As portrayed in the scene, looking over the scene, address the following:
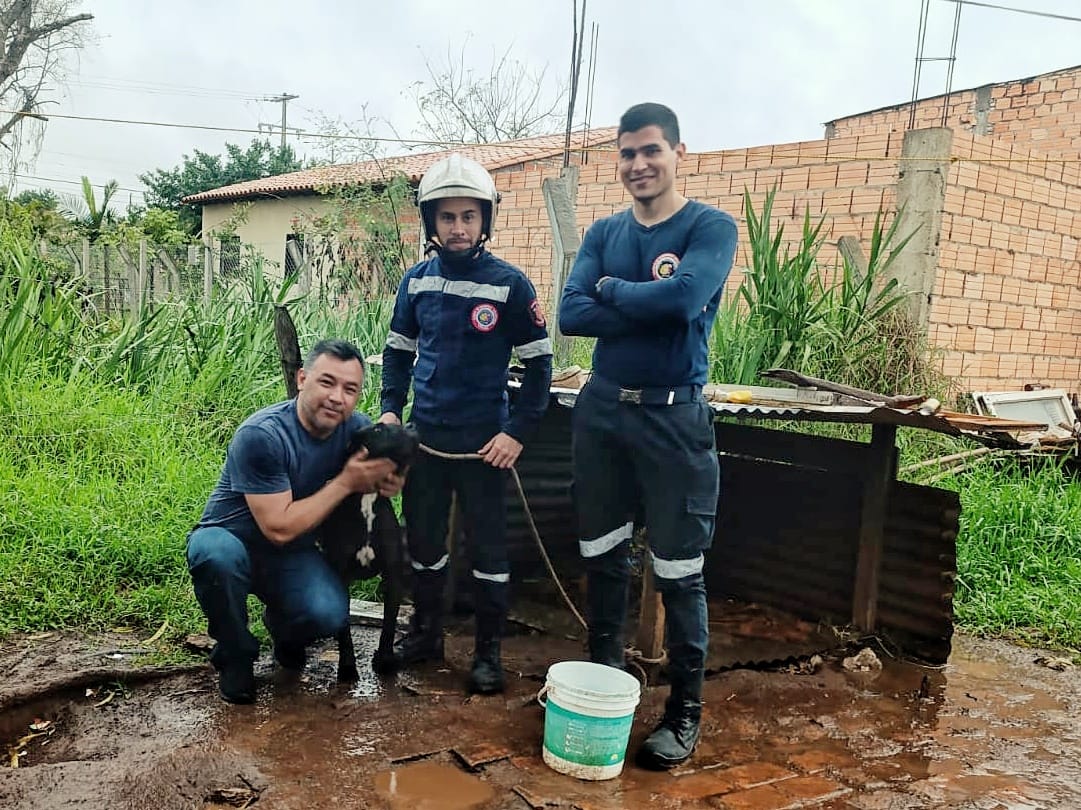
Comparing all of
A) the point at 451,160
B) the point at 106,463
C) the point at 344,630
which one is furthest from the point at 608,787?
the point at 106,463

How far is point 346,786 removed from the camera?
252 cm

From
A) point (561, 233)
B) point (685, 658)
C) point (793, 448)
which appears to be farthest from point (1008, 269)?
point (685, 658)

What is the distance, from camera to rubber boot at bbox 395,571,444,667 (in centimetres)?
343

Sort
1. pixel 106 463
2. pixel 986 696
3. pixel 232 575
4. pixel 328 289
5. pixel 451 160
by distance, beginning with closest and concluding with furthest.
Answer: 1. pixel 232 575
2. pixel 451 160
3. pixel 986 696
4. pixel 106 463
5. pixel 328 289

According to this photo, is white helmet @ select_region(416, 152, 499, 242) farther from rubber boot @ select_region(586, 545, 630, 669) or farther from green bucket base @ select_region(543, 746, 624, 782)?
green bucket base @ select_region(543, 746, 624, 782)

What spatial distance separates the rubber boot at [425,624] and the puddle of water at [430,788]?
0.80 meters

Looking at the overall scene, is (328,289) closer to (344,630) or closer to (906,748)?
(344,630)

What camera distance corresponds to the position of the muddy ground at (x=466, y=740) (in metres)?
2.51

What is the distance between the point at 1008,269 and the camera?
7176 mm

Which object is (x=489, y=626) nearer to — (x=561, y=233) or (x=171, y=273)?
(x=561, y=233)

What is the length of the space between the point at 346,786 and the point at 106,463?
116 inches

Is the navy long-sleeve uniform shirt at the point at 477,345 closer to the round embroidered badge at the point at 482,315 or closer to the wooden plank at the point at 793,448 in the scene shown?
the round embroidered badge at the point at 482,315

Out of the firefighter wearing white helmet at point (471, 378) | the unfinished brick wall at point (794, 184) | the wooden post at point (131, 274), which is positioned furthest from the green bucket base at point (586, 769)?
the wooden post at point (131, 274)

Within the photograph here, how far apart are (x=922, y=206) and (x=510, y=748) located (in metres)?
5.30
